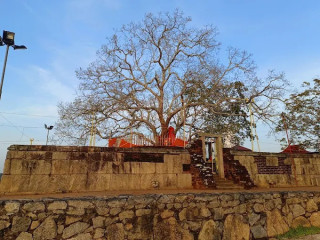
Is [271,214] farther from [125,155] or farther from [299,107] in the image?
[299,107]

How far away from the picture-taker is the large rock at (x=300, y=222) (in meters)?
6.00

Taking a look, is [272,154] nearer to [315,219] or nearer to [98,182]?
[315,219]

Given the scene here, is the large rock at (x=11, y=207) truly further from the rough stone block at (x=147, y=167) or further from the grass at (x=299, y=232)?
the grass at (x=299, y=232)

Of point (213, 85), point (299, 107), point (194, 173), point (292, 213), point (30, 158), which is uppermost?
point (213, 85)

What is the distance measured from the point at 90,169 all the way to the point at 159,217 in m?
3.96

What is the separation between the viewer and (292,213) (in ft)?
19.9

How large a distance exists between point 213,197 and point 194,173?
3.99 meters

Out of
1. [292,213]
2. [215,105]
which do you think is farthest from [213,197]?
[215,105]

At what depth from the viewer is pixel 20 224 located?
3676mm

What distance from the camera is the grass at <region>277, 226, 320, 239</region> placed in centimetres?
560

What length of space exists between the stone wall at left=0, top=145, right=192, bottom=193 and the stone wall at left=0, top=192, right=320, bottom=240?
11.7ft

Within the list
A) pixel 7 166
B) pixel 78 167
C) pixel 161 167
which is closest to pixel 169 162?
pixel 161 167

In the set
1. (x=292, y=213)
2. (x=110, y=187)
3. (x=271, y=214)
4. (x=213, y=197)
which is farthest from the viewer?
(x=110, y=187)

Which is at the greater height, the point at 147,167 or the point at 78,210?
the point at 147,167
